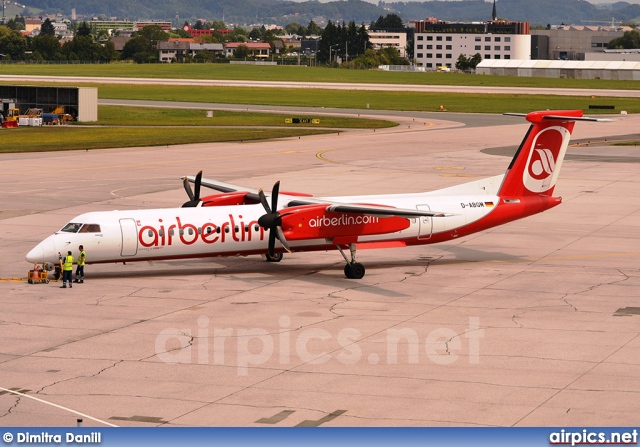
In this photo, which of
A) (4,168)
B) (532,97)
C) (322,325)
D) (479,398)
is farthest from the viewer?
(532,97)

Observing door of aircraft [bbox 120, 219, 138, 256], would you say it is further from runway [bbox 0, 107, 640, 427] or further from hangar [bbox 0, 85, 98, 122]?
hangar [bbox 0, 85, 98, 122]

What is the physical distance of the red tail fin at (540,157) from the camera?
3875cm

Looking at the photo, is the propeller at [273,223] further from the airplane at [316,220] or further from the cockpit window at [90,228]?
the cockpit window at [90,228]

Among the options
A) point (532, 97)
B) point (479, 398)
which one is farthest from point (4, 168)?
point (532, 97)

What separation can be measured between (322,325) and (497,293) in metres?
Answer: 7.34

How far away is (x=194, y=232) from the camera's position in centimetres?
3462

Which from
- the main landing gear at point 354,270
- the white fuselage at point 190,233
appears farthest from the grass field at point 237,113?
the main landing gear at point 354,270

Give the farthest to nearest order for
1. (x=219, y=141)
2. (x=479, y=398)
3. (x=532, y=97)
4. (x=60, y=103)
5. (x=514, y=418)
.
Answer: (x=532, y=97), (x=60, y=103), (x=219, y=141), (x=479, y=398), (x=514, y=418)

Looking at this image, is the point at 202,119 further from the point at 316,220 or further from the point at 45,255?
the point at 45,255

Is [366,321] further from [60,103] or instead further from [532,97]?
[532,97]

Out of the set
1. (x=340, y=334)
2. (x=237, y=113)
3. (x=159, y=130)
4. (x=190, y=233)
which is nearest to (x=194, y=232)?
(x=190, y=233)

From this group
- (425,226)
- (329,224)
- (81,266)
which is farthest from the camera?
(425,226)

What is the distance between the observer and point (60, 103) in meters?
105

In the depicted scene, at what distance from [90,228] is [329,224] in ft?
27.2
